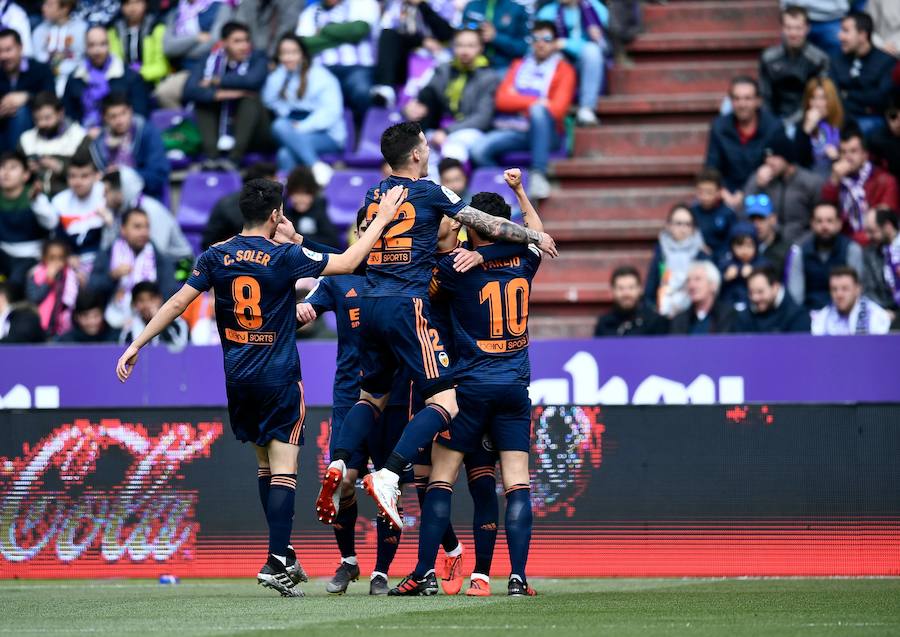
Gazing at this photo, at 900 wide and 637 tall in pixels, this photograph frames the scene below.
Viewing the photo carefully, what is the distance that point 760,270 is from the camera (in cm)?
1309

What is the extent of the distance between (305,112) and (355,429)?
8686mm

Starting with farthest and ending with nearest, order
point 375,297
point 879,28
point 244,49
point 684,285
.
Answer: point 244,49 < point 879,28 < point 684,285 < point 375,297

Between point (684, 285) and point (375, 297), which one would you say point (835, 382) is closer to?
point (684, 285)

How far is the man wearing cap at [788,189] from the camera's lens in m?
14.5

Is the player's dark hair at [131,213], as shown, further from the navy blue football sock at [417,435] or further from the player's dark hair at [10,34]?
the navy blue football sock at [417,435]

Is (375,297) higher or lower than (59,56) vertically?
lower

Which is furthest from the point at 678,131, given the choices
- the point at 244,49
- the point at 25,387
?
the point at 25,387

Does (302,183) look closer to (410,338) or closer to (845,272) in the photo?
(845,272)

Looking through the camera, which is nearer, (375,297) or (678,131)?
(375,297)

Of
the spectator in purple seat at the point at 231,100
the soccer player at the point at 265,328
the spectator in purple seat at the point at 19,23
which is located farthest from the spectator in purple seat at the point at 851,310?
the spectator in purple seat at the point at 19,23

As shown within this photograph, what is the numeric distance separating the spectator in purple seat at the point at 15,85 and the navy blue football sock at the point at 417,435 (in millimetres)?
10823

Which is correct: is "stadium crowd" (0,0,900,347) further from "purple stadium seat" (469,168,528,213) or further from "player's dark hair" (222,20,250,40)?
"purple stadium seat" (469,168,528,213)

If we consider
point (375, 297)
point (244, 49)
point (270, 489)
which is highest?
point (244, 49)

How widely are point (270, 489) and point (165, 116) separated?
10026 mm
